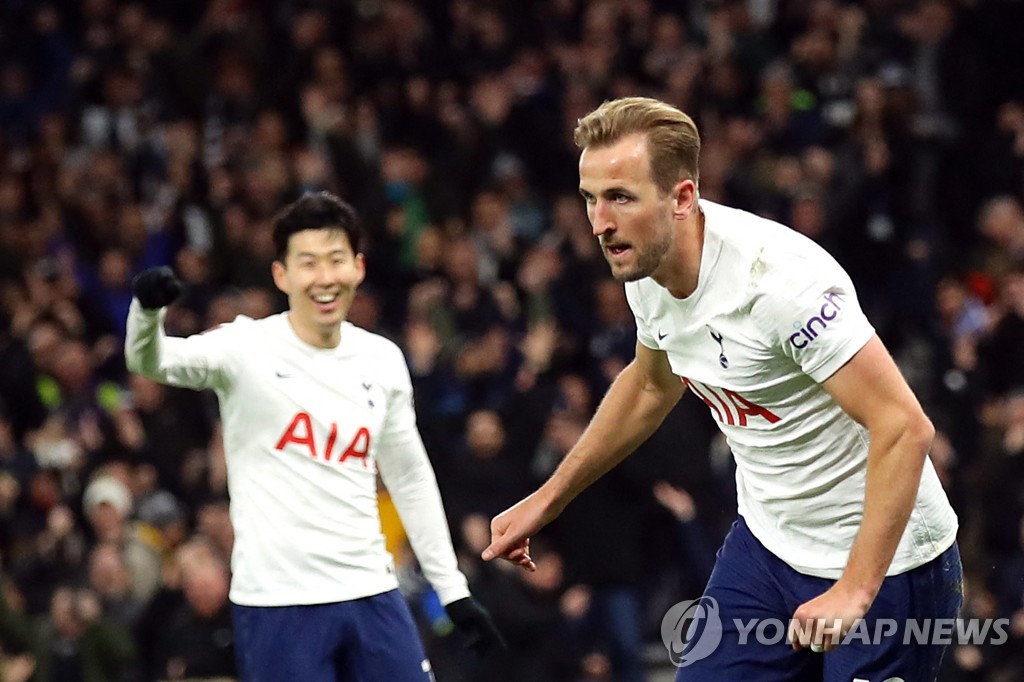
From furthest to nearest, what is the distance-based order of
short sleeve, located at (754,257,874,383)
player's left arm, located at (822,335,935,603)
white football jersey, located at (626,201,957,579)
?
white football jersey, located at (626,201,957,579) < short sleeve, located at (754,257,874,383) < player's left arm, located at (822,335,935,603)

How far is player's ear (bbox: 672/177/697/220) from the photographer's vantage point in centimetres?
458

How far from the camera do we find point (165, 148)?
14.3 m

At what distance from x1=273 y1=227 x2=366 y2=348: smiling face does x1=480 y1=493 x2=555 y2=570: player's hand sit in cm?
170

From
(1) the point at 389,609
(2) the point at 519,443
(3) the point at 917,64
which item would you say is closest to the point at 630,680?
(2) the point at 519,443

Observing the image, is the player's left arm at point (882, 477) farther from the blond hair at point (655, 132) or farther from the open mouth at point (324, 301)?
the open mouth at point (324, 301)

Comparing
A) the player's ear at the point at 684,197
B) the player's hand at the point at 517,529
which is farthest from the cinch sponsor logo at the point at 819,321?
the player's hand at the point at 517,529

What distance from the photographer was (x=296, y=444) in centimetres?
627

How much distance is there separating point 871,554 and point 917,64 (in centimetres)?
971

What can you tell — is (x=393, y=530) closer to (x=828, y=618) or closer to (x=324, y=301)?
(x=324, y=301)

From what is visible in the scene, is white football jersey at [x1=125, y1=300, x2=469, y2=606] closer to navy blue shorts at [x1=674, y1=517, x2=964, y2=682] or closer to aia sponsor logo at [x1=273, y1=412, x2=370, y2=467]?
aia sponsor logo at [x1=273, y1=412, x2=370, y2=467]

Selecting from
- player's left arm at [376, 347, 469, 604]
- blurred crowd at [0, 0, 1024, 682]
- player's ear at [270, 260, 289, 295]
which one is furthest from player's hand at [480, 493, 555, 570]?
blurred crowd at [0, 0, 1024, 682]

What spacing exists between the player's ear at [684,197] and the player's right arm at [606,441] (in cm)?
59

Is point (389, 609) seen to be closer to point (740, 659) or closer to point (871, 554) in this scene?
point (740, 659)

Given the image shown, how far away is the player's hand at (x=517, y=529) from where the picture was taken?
4.96 meters
